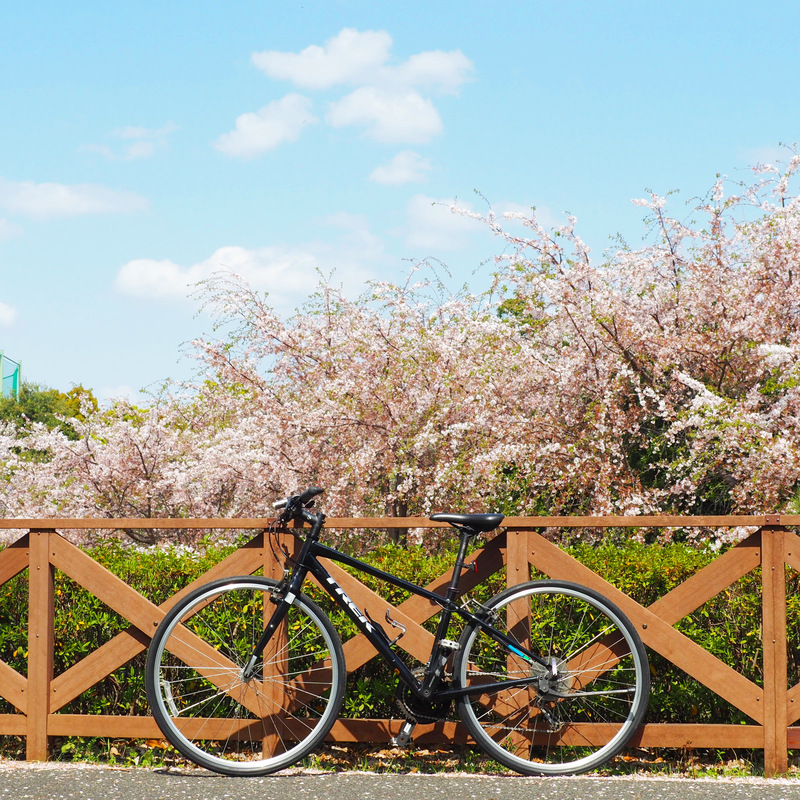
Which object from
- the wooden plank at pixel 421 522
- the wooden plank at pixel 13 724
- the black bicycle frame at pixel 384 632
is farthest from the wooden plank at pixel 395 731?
the wooden plank at pixel 421 522

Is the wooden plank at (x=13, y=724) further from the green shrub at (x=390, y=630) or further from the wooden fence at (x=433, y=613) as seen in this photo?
the green shrub at (x=390, y=630)

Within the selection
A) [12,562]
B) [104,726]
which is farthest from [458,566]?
[12,562]

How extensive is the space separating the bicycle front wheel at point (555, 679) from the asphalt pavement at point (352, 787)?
0.17 metres

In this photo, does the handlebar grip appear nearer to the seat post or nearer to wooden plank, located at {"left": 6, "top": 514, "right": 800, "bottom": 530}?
wooden plank, located at {"left": 6, "top": 514, "right": 800, "bottom": 530}

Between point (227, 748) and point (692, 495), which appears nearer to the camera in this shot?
point (227, 748)

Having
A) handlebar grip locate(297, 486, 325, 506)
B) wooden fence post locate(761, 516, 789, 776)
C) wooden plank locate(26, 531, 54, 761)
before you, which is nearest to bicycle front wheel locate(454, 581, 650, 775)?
wooden fence post locate(761, 516, 789, 776)

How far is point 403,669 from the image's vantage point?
13.1ft

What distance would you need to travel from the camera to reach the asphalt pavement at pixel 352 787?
3.72m

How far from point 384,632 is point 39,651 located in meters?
1.67

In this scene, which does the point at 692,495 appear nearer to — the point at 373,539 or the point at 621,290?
the point at 621,290

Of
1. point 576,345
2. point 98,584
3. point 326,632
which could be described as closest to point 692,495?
point 576,345

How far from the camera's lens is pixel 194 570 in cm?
443

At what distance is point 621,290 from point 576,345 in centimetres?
92

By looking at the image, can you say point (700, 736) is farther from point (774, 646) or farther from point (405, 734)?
point (405, 734)
